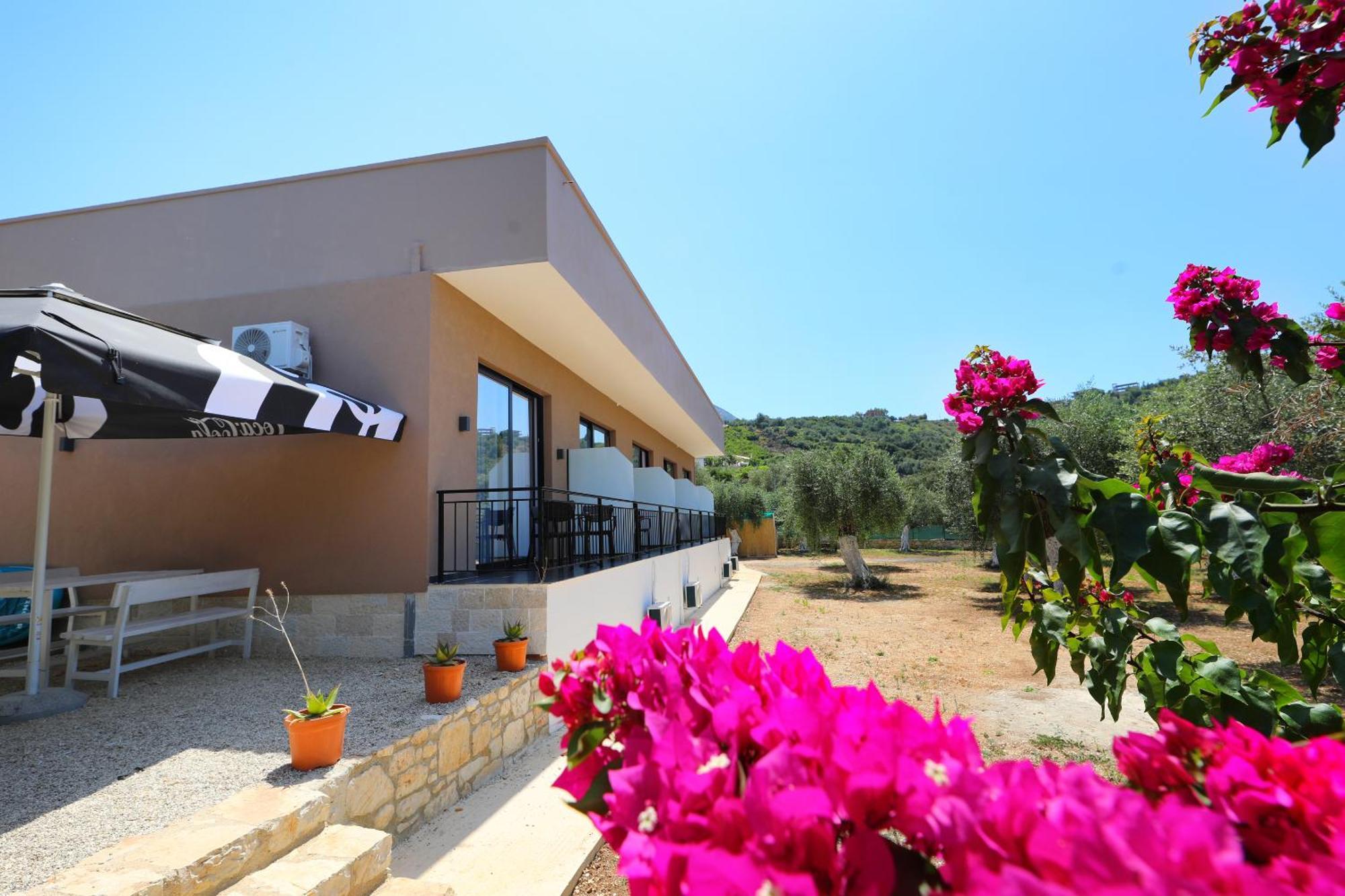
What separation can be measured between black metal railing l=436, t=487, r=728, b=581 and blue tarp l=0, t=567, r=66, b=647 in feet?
10.0

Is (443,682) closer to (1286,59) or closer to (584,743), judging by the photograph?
(584,743)

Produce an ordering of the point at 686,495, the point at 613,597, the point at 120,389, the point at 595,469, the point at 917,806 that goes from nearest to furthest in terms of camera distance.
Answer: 1. the point at 917,806
2. the point at 120,389
3. the point at 613,597
4. the point at 595,469
5. the point at 686,495

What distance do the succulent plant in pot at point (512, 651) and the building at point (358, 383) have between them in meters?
0.28

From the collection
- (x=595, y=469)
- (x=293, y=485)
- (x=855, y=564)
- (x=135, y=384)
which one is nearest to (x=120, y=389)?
(x=135, y=384)

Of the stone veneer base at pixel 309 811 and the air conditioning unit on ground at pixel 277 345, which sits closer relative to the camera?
the stone veneer base at pixel 309 811

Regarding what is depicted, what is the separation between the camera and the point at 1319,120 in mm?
1642

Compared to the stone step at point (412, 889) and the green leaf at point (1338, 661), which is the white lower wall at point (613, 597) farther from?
the green leaf at point (1338, 661)

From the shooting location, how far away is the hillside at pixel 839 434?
155 ft

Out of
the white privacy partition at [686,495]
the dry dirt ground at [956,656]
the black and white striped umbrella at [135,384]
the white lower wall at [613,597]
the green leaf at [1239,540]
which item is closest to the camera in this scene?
the green leaf at [1239,540]

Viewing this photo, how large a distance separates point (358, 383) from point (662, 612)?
448 centimetres

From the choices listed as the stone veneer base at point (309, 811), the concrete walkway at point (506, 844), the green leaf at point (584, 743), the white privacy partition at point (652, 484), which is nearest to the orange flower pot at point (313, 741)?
the stone veneer base at point (309, 811)

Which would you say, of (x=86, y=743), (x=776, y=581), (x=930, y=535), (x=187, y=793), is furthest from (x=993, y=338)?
(x=930, y=535)

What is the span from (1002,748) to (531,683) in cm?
358

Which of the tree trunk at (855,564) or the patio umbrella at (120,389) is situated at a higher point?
the patio umbrella at (120,389)
